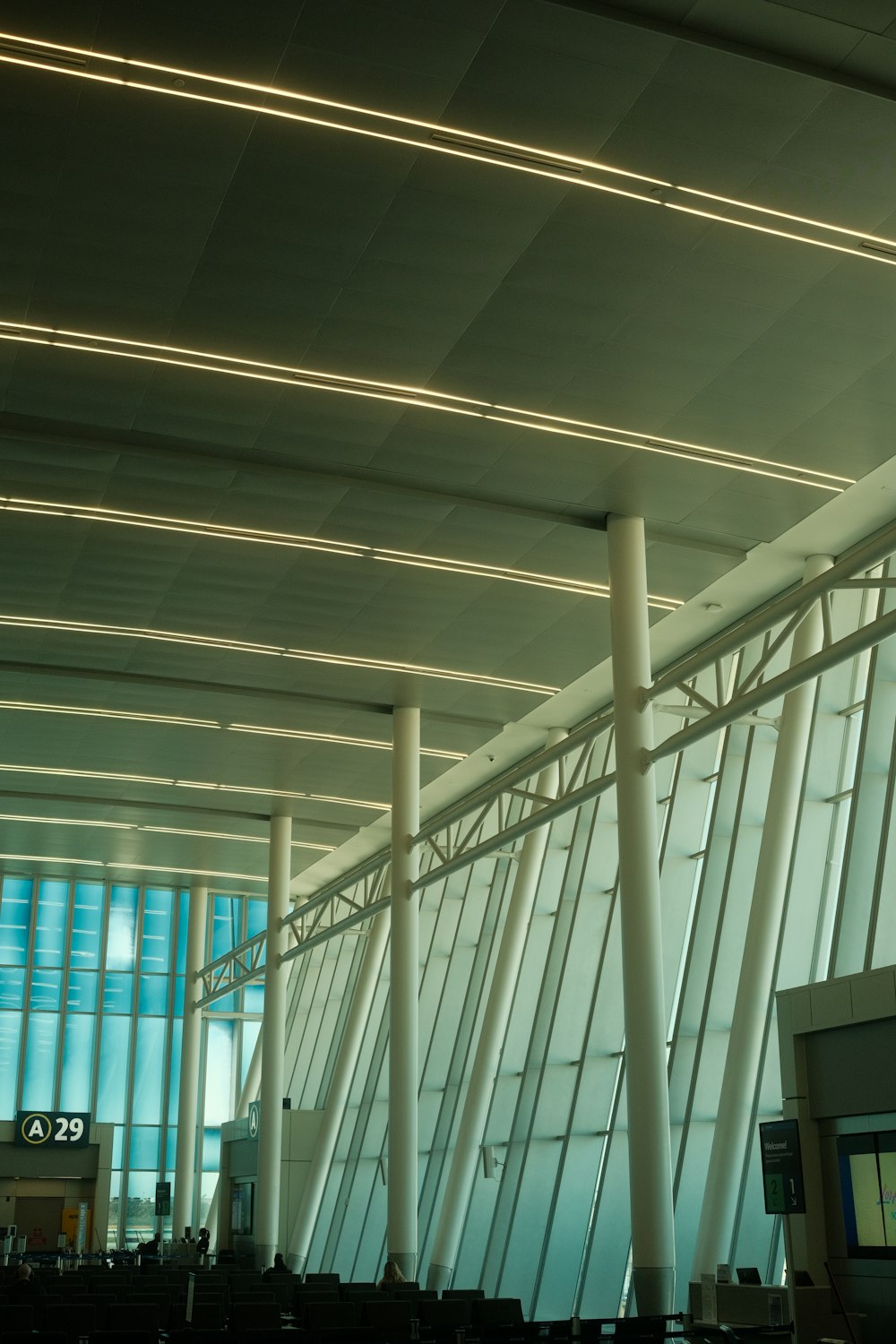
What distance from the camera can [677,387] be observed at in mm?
14266

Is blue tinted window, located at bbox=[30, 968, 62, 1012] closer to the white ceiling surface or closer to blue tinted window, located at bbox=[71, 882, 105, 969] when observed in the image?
blue tinted window, located at bbox=[71, 882, 105, 969]

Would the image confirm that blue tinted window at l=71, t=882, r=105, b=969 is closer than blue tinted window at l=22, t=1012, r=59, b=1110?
No

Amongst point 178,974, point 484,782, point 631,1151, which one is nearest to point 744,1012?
point 631,1151

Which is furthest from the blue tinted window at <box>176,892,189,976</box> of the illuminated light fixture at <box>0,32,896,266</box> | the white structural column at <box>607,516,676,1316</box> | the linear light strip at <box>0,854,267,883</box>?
the illuminated light fixture at <box>0,32,896,266</box>

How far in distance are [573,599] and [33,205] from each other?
1001 centimetres

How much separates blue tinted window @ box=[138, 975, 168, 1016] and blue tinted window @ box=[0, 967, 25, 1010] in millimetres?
3566

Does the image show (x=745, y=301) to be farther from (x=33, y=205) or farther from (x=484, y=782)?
(x=484, y=782)

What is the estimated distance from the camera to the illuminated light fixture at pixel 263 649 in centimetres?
2117

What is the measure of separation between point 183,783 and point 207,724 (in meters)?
4.77

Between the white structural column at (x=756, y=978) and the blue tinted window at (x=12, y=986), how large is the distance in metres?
29.1

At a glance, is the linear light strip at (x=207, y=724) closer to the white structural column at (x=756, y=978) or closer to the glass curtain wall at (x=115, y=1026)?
the white structural column at (x=756, y=978)

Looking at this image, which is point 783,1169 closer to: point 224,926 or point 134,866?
point 134,866

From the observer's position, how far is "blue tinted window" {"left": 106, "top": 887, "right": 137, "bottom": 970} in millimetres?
42688

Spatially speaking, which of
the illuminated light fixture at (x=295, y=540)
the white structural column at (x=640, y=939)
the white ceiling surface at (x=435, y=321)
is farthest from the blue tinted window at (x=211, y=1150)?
the white structural column at (x=640, y=939)
